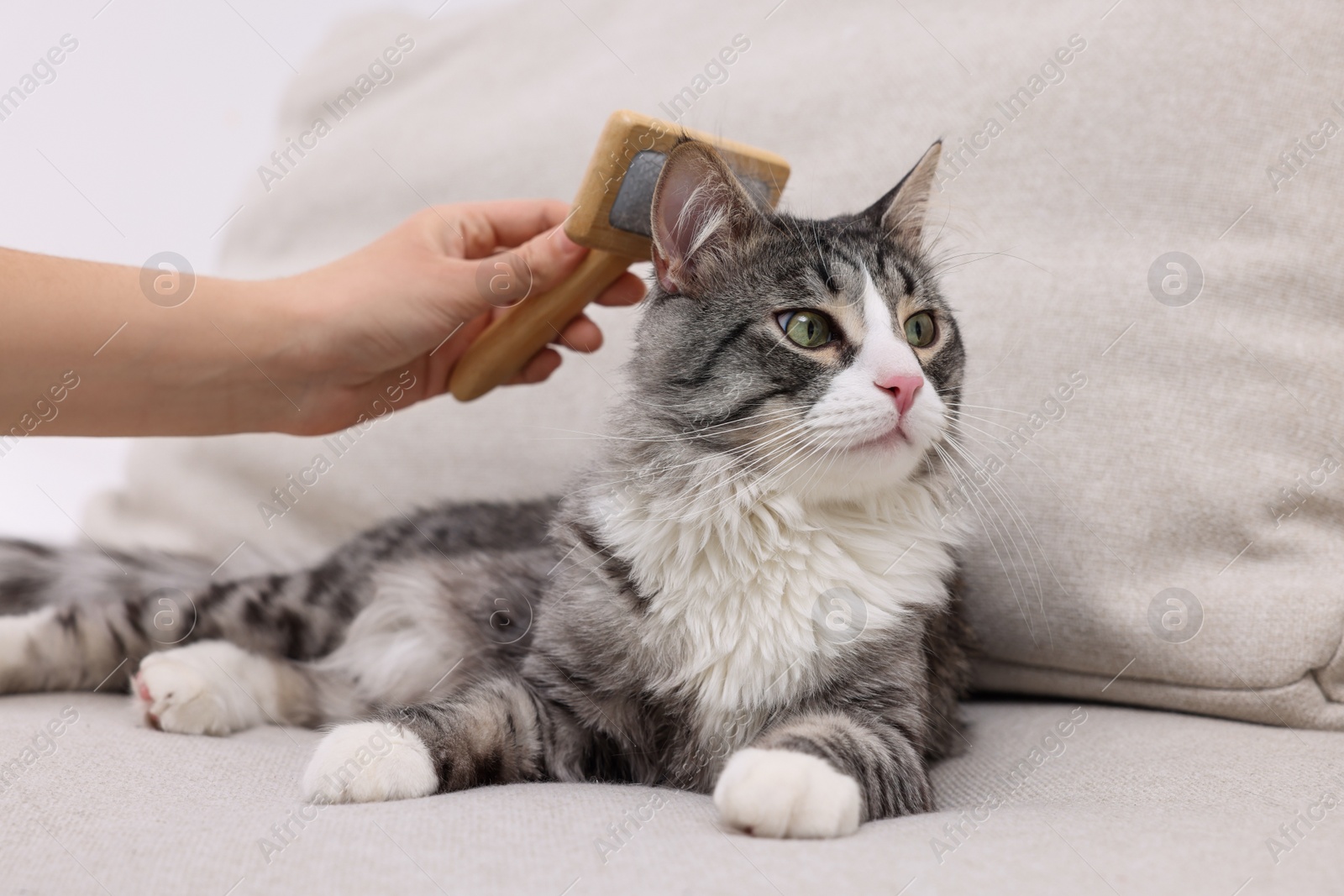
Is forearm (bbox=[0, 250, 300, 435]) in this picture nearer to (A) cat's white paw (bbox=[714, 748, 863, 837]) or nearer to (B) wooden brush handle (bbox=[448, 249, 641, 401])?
(B) wooden brush handle (bbox=[448, 249, 641, 401])

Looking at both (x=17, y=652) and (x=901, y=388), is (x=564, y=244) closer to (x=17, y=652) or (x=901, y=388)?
(x=901, y=388)

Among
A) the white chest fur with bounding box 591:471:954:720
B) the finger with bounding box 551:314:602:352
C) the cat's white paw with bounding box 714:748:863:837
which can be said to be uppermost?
the finger with bounding box 551:314:602:352

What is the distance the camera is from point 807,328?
4.33 feet

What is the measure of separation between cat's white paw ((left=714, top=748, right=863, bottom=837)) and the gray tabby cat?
0.24 feet

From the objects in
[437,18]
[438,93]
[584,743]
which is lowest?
[584,743]

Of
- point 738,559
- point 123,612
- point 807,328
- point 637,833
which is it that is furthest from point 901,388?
point 123,612

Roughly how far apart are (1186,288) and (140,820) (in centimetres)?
167

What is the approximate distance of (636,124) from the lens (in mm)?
1424

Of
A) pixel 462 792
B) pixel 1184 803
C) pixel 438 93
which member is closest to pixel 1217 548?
pixel 1184 803

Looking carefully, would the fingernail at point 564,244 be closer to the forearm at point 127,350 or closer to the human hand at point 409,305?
the human hand at point 409,305

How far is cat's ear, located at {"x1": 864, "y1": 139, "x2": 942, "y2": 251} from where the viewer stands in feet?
5.00

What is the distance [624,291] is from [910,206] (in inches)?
21.2

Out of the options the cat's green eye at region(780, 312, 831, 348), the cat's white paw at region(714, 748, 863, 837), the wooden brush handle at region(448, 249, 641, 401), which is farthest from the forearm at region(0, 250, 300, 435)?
the cat's white paw at region(714, 748, 863, 837)

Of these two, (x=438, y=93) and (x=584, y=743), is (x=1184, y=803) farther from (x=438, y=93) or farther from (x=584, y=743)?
(x=438, y=93)
